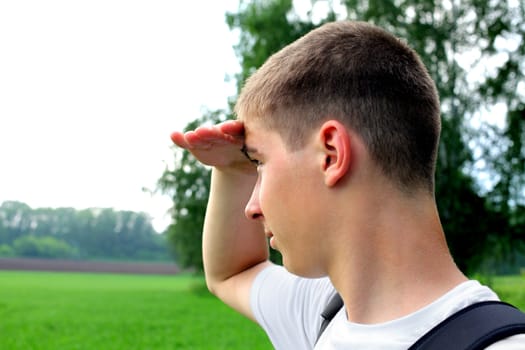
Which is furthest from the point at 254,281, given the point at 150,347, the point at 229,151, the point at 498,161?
the point at 498,161

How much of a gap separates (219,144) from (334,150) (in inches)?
20.0

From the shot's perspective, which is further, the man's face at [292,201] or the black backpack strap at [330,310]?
the black backpack strap at [330,310]

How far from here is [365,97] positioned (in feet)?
4.55

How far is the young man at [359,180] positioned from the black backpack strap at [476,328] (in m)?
0.04

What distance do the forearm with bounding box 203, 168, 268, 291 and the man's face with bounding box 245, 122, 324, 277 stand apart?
0.58 meters

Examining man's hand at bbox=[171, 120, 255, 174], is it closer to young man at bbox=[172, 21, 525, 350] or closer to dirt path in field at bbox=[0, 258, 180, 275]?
young man at bbox=[172, 21, 525, 350]

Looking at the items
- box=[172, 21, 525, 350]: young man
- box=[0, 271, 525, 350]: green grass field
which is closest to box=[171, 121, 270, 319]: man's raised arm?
box=[172, 21, 525, 350]: young man

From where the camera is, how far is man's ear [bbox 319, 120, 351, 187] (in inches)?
53.6

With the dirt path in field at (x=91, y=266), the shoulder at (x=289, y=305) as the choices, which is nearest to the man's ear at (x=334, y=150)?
the shoulder at (x=289, y=305)

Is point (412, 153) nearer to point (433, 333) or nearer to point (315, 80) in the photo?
point (315, 80)

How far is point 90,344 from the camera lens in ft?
39.5

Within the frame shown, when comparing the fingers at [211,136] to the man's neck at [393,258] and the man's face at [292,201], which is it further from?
the man's neck at [393,258]

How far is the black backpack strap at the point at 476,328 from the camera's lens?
113cm

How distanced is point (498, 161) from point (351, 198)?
1981cm
